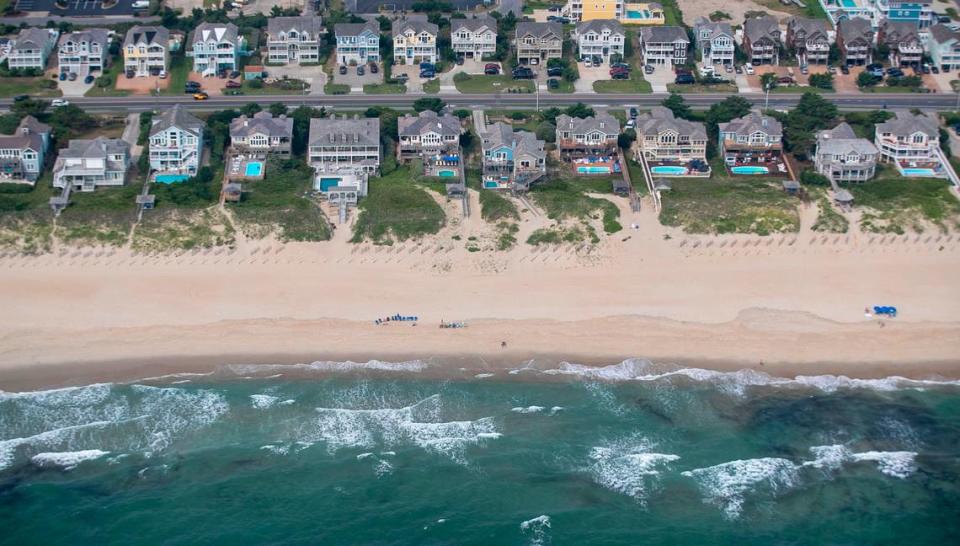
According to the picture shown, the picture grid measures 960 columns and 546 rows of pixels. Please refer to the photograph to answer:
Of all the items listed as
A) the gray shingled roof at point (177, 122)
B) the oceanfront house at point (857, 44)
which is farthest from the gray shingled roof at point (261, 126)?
the oceanfront house at point (857, 44)

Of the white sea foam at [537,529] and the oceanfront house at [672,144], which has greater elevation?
the oceanfront house at [672,144]

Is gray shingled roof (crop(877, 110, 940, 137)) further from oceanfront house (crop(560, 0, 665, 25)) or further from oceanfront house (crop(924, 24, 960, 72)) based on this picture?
oceanfront house (crop(560, 0, 665, 25))

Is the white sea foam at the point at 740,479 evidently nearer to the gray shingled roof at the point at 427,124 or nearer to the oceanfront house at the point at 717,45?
the gray shingled roof at the point at 427,124

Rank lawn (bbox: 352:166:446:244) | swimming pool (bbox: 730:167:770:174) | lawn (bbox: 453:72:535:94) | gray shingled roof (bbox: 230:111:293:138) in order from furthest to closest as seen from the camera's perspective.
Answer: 1. lawn (bbox: 453:72:535:94)
2. gray shingled roof (bbox: 230:111:293:138)
3. swimming pool (bbox: 730:167:770:174)
4. lawn (bbox: 352:166:446:244)

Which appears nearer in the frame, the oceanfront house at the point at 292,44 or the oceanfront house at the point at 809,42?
the oceanfront house at the point at 292,44

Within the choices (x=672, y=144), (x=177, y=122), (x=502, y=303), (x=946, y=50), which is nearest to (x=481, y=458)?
(x=502, y=303)

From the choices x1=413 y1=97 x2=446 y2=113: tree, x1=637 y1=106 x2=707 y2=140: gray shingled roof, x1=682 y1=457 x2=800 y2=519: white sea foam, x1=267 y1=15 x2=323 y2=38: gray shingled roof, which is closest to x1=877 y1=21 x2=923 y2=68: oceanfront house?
x1=637 y1=106 x2=707 y2=140: gray shingled roof

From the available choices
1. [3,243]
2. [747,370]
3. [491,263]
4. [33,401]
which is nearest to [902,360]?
[747,370]
